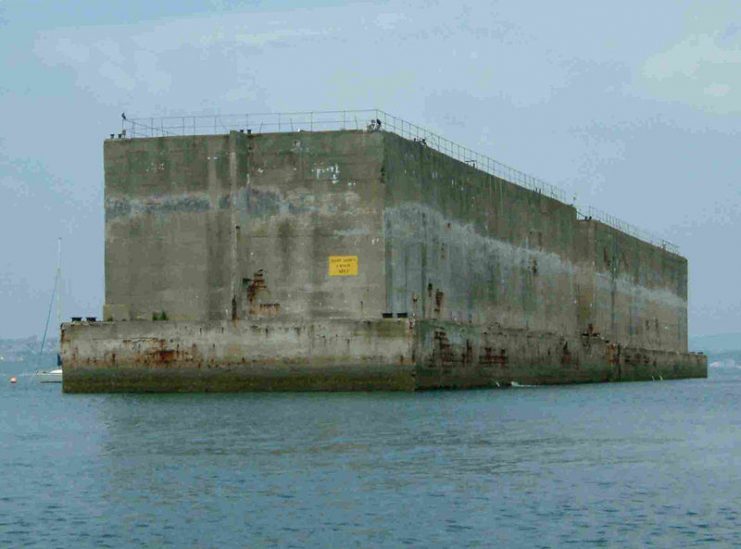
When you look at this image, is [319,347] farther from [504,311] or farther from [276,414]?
[504,311]

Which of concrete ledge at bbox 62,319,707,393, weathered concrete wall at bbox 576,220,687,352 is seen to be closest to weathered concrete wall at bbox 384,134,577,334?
concrete ledge at bbox 62,319,707,393

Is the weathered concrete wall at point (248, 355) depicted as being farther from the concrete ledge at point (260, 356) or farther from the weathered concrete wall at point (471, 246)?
the weathered concrete wall at point (471, 246)

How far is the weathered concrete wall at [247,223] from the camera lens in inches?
1724

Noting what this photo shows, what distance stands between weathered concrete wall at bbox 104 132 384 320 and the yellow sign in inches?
5.3

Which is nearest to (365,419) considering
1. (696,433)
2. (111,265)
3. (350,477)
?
(696,433)

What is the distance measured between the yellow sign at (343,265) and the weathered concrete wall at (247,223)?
14 centimetres

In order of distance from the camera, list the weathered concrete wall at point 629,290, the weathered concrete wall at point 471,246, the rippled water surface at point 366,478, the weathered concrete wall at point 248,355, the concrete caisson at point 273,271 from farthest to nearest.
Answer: the weathered concrete wall at point 629,290 < the weathered concrete wall at point 471,246 < the concrete caisson at point 273,271 < the weathered concrete wall at point 248,355 < the rippled water surface at point 366,478

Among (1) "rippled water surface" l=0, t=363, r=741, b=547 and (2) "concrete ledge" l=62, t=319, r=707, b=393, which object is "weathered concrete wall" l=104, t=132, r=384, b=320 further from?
(1) "rippled water surface" l=0, t=363, r=741, b=547

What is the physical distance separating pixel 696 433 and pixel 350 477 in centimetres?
1102

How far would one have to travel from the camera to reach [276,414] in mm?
33312

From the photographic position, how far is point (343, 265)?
1726 inches

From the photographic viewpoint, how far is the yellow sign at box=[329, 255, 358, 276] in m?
43.8

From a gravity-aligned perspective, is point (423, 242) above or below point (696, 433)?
above

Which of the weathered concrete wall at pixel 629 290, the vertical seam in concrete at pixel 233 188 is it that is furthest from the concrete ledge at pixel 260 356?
the weathered concrete wall at pixel 629 290
